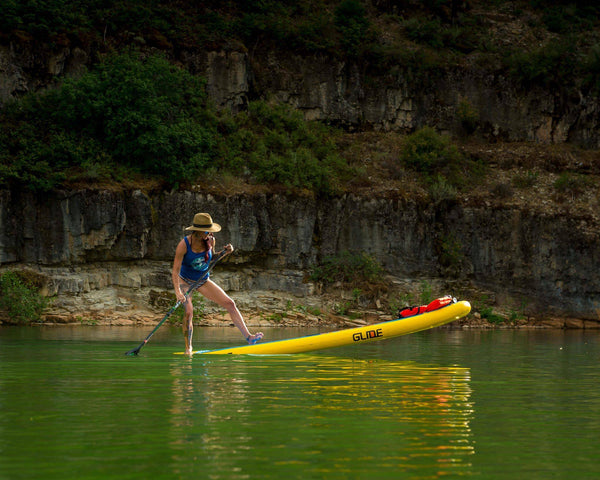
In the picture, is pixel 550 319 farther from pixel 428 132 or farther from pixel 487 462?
pixel 487 462

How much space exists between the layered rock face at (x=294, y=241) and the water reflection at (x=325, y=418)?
2278cm

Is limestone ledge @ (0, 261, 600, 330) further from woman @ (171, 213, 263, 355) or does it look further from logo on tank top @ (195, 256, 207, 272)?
logo on tank top @ (195, 256, 207, 272)

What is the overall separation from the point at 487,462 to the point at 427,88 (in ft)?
137

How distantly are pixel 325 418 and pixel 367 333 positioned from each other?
643cm

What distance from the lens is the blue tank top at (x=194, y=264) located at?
1374 cm

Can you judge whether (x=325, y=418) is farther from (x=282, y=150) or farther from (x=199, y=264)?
(x=282, y=150)

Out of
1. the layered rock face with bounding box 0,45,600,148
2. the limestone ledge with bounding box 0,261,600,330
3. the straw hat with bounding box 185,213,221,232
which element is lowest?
the limestone ledge with bounding box 0,261,600,330

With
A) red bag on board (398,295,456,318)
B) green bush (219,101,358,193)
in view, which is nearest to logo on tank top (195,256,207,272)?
red bag on board (398,295,456,318)

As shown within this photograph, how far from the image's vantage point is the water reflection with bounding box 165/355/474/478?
16.9 ft

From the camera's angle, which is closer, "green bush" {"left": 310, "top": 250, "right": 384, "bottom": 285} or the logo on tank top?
the logo on tank top

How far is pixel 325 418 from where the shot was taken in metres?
6.70

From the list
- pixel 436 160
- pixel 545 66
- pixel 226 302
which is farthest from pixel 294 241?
pixel 226 302

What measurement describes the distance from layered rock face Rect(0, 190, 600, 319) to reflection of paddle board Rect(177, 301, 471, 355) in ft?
65.8

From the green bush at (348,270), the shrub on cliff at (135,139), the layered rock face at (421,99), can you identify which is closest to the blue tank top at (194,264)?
the shrub on cliff at (135,139)
